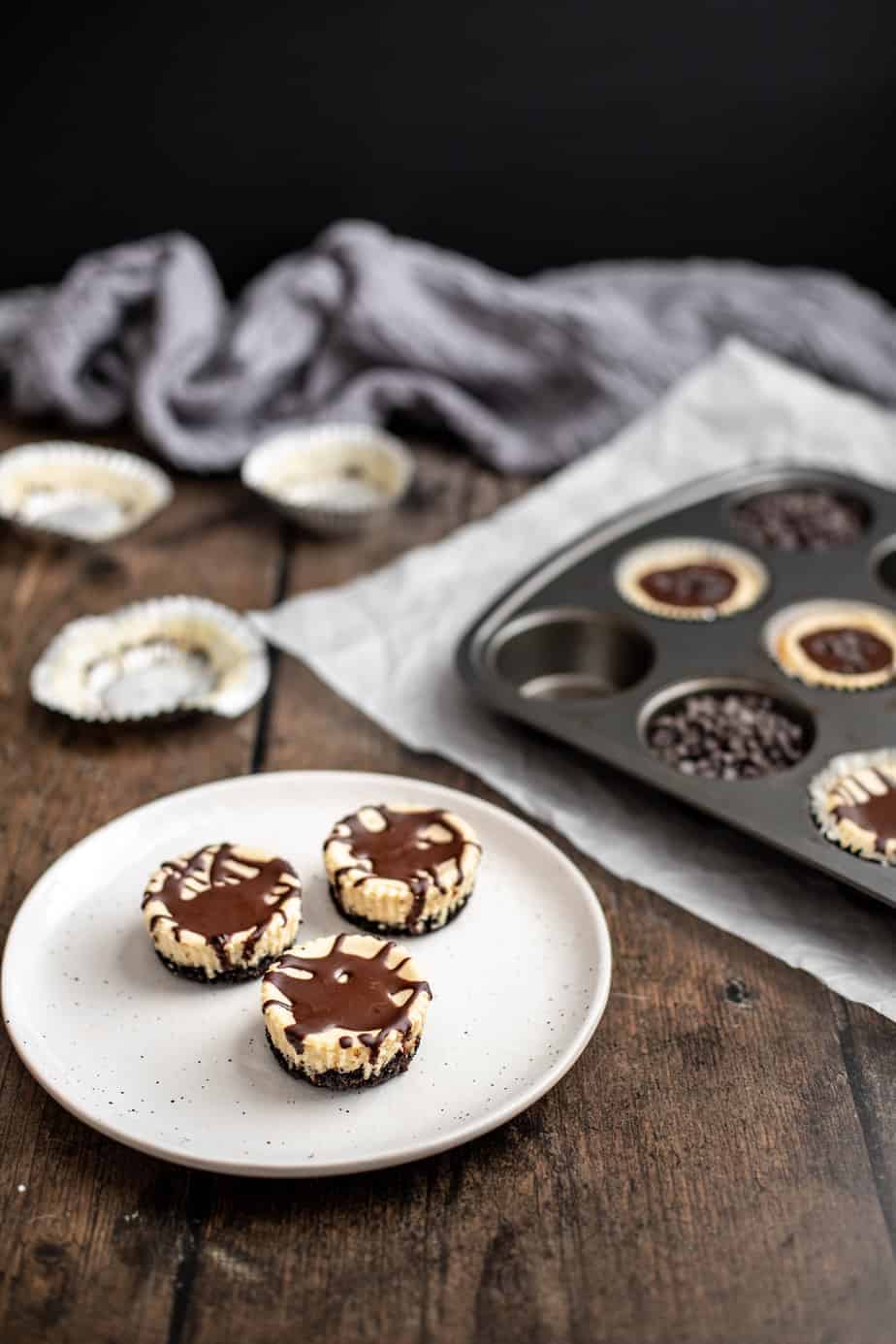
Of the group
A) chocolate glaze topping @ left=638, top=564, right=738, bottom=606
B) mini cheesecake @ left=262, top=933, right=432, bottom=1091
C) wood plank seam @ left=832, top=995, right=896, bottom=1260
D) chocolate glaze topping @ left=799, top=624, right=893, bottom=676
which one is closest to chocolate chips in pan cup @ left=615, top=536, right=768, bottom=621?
chocolate glaze topping @ left=638, top=564, right=738, bottom=606

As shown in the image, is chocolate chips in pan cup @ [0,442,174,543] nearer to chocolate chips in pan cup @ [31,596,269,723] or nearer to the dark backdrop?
chocolate chips in pan cup @ [31,596,269,723]

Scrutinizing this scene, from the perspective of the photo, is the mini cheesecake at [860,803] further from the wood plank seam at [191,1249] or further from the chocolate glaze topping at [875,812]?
the wood plank seam at [191,1249]

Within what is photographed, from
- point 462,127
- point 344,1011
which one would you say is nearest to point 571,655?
point 344,1011

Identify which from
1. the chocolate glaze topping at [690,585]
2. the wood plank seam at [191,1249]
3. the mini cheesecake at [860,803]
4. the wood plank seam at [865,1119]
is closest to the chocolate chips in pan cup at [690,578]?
the chocolate glaze topping at [690,585]

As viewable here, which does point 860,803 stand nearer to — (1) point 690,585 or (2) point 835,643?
(2) point 835,643

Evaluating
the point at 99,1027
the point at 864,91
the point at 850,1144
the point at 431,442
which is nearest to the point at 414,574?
the point at 431,442
